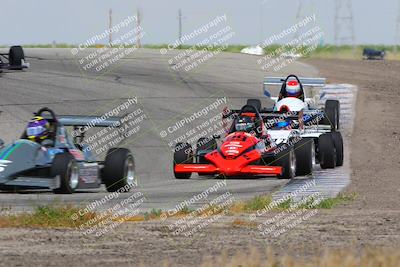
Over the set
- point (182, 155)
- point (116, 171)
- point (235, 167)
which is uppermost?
point (116, 171)

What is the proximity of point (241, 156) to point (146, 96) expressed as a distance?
14788mm

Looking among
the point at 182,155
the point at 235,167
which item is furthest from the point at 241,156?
the point at 182,155

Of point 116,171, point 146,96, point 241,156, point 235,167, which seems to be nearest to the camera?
point 116,171

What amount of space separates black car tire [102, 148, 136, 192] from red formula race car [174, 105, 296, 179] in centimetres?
253

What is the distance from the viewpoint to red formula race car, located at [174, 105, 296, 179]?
2200 centimetres

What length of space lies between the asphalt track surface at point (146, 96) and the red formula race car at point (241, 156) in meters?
0.26

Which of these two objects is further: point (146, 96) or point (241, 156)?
point (146, 96)

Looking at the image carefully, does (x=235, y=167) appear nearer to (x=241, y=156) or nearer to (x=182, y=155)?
(x=241, y=156)

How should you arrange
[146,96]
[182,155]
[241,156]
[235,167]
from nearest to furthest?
[235,167]
[241,156]
[182,155]
[146,96]

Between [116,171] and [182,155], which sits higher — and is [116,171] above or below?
above

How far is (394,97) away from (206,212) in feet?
83.7

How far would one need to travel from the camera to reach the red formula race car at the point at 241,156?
22.0 m

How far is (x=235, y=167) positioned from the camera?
2200 centimetres

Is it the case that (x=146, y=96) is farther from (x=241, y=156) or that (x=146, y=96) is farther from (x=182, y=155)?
(x=241, y=156)
